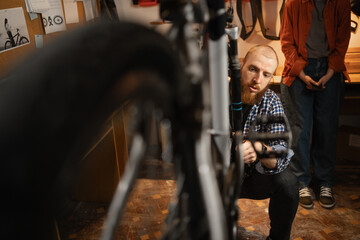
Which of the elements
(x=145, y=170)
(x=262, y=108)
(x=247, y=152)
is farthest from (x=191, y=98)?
(x=145, y=170)

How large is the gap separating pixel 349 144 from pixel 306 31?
115 centimetres

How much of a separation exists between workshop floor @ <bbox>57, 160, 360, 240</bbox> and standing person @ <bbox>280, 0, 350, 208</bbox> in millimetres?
127

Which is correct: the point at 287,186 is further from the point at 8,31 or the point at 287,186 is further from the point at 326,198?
the point at 8,31

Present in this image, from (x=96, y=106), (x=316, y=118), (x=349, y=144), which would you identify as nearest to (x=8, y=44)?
(x=96, y=106)

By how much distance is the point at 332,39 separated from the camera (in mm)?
2105

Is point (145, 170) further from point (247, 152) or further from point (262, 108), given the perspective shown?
point (247, 152)

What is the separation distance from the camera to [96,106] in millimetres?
253

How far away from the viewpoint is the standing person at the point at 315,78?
2090 mm

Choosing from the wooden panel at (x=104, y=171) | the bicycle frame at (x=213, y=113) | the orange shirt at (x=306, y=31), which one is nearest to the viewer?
the bicycle frame at (x=213, y=113)

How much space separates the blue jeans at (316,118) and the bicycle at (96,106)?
6.50 feet

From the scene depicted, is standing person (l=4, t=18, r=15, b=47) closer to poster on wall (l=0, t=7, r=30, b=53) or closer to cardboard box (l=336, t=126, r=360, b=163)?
poster on wall (l=0, t=7, r=30, b=53)

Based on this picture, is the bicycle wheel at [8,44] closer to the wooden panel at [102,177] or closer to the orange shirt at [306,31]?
the wooden panel at [102,177]

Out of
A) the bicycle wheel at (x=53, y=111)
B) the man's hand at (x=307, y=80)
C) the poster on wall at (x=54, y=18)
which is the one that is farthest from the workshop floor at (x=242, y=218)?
the bicycle wheel at (x=53, y=111)

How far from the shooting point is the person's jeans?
1479 millimetres
